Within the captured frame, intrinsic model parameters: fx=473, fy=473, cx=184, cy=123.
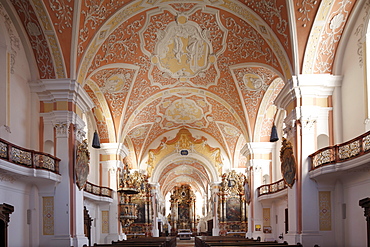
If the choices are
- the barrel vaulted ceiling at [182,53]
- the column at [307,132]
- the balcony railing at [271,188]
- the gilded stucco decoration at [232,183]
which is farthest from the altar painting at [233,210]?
the column at [307,132]

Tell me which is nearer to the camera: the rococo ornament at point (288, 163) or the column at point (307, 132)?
the column at point (307, 132)

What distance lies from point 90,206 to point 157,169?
1122cm

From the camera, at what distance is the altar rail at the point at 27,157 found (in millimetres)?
11477

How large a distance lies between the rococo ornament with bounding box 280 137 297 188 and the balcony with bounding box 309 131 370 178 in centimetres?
85

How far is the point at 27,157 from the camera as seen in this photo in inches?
501

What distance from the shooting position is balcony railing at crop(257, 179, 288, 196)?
62.5 feet

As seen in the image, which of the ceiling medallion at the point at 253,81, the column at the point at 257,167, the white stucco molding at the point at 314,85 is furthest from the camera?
the column at the point at 257,167

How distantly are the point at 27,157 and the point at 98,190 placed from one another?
8917 millimetres

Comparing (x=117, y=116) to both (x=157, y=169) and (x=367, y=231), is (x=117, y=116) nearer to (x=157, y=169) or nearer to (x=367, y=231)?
(x=157, y=169)

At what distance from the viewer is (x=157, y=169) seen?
31.8 m

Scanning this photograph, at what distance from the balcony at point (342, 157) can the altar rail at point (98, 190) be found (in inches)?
377

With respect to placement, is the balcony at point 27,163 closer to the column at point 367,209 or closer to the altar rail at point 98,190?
the altar rail at point 98,190

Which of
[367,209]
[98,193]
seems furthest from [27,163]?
[98,193]

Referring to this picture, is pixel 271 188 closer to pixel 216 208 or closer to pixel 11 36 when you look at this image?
pixel 216 208
